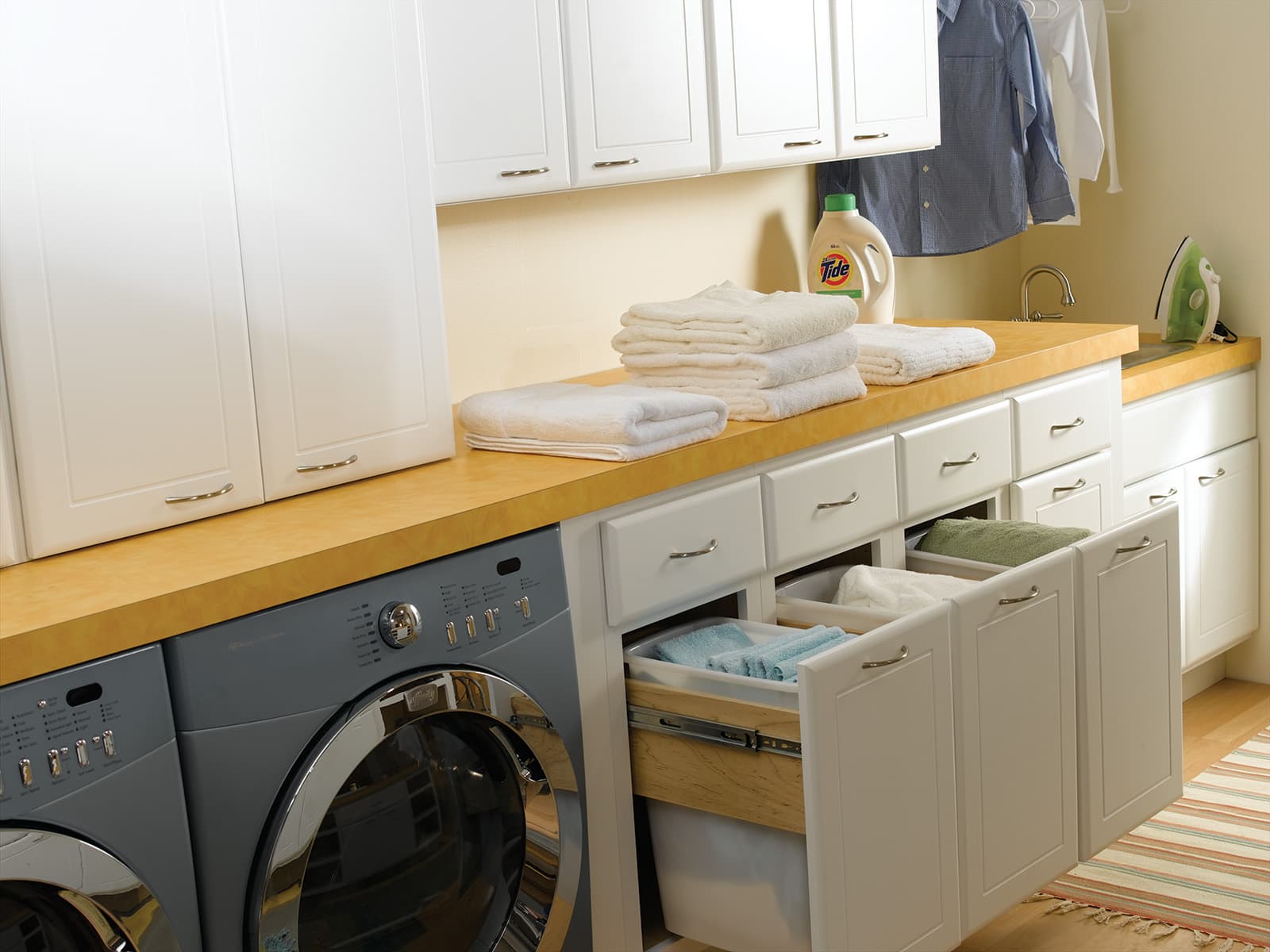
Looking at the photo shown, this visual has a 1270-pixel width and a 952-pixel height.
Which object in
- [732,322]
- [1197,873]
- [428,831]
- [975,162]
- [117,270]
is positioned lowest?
[1197,873]

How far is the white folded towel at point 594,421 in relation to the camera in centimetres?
199

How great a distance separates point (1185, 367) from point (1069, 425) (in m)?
0.57

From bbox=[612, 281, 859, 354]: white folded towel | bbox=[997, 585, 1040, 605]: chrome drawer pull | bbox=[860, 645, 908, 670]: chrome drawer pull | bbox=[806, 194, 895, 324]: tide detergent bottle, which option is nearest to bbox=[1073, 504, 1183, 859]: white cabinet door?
bbox=[997, 585, 1040, 605]: chrome drawer pull

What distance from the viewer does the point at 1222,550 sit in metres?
3.45

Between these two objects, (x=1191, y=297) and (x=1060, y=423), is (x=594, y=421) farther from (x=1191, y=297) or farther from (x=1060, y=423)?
(x=1191, y=297)

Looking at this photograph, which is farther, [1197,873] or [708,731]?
[1197,873]

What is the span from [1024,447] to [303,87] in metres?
1.56

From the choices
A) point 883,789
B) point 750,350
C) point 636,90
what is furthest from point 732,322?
point 883,789

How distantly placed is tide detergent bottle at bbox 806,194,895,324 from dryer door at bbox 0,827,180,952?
2010mm

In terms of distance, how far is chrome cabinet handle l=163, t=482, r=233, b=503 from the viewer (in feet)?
5.63

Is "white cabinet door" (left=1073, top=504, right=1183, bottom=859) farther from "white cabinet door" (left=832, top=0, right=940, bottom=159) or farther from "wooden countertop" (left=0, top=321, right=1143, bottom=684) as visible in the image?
"white cabinet door" (left=832, top=0, right=940, bottom=159)

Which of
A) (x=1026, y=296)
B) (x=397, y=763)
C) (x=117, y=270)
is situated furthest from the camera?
(x=1026, y=296)

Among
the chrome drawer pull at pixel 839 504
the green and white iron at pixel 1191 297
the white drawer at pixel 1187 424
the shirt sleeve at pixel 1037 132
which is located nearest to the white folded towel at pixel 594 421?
the chrome drawer pull at pixel 839 504

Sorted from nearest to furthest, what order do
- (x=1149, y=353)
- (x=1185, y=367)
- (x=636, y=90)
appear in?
(x=636, y=90) → (x=1185, y=367) → (x=1149, y=353)
